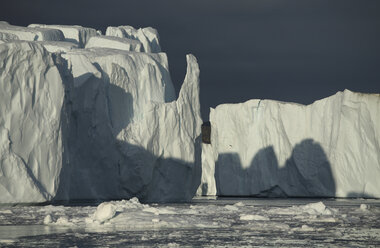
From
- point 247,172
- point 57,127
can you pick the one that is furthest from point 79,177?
point 247,172

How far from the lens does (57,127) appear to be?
89.1ft

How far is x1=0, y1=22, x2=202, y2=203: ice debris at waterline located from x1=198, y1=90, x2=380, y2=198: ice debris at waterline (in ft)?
43.2

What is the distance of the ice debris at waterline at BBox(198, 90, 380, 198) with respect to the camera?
47.4 m

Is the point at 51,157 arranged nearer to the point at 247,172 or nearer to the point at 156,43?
the point at 156,43

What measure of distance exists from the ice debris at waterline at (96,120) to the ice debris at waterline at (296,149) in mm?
13178

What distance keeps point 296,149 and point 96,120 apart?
21.2 m

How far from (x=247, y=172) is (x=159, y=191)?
2006 cm

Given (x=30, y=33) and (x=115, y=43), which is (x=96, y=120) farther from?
(x=115, y=43)

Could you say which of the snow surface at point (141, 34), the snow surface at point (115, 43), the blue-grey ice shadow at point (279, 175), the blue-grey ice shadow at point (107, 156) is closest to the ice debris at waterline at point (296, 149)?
the blue-grey ice shadow at point (279, 175)

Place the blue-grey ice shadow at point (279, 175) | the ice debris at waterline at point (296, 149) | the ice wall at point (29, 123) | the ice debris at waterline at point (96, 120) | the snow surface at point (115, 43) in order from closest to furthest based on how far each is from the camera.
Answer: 1. the ice wall at point (29, 123)
2. the ice debris at waterline at point (96, 120)
3. the snow surface at point (115, 43)
4. the ice debris at waterline at point (296, 149)
5. the blue-grey ice shadow at point (279, 175)

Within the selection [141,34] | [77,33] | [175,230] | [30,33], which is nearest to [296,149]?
[141,34]

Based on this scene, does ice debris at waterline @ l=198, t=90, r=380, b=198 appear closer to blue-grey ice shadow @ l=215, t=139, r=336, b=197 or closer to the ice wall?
blue-grey ice shadow @ l=215, t=139, r=336, b=197

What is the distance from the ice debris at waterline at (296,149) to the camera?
47.4m

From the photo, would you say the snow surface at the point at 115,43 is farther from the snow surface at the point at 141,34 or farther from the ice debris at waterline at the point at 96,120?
the snow surface at the point at 141,34
